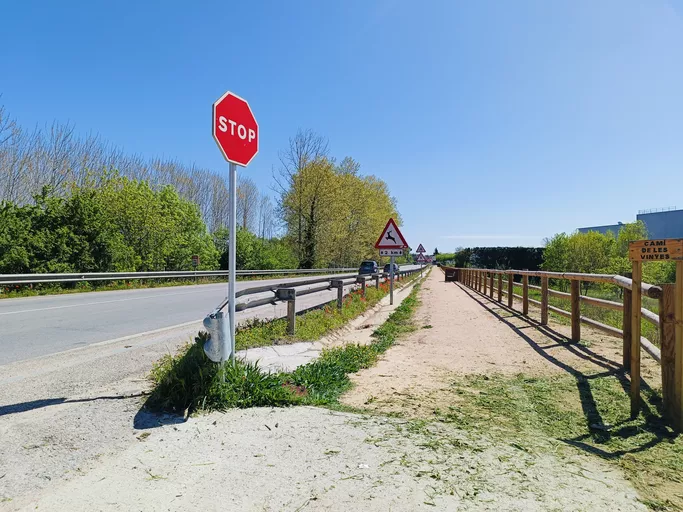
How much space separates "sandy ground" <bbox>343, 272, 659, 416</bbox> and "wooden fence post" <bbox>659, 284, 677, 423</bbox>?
128 centimetres

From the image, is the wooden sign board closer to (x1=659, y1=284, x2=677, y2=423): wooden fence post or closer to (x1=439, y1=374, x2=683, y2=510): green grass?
(x1=659, y1=284, x2=677, y2=423): wooden fence post

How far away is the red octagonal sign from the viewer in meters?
4.20

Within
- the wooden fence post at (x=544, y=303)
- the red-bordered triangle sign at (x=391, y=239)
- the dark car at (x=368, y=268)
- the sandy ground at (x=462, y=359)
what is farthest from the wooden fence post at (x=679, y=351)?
the dark car at (x=368, y=268)

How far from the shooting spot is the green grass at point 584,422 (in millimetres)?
2844

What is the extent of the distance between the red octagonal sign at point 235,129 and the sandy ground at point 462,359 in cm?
276

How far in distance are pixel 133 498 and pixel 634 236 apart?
4052cm

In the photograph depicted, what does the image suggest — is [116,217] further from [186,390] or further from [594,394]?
[594,394]

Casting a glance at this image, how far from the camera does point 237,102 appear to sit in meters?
4.47

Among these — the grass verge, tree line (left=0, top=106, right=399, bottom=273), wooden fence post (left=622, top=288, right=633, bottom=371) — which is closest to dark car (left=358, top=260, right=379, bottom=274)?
tree line (left=0, top=106, right=399, bottom=273)

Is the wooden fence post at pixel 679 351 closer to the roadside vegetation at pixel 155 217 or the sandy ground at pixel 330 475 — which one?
the sandy ground at pixel 330 475

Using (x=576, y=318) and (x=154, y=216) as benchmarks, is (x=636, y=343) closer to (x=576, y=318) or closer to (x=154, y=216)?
(x=576, y=318)

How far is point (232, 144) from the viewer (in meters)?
4.41

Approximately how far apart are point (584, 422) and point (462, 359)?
8.62ft

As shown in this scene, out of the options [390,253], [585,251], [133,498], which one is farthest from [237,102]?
[585,251]
